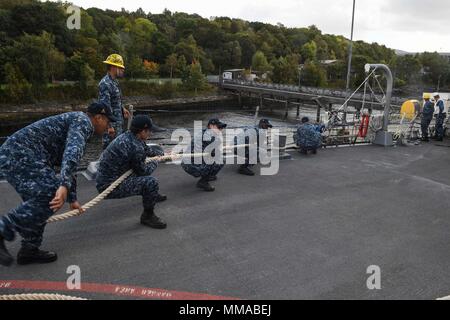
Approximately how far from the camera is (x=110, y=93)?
5.90 meters

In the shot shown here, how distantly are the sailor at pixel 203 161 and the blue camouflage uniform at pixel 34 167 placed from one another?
8.99 ft

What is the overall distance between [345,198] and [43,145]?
469 centimetres

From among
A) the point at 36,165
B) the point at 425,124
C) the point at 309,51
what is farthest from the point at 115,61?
the point at 309,51

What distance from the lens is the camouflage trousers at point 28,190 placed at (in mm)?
3283

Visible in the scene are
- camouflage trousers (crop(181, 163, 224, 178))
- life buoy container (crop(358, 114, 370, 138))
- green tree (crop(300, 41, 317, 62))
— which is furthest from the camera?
green tree (crop(300, 41, 317, 62))

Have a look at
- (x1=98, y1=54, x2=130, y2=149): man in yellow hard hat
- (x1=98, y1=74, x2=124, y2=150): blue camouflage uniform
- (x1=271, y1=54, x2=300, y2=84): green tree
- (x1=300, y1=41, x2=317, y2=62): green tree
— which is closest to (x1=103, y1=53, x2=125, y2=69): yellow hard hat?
(x1=98, y1=54, x2=130, y2=149): man in yellow hard hat

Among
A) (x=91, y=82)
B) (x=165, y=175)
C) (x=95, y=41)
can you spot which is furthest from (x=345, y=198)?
(x=95, y=41)

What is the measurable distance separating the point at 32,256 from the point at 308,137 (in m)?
6.99

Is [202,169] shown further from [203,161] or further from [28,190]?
[28,190]

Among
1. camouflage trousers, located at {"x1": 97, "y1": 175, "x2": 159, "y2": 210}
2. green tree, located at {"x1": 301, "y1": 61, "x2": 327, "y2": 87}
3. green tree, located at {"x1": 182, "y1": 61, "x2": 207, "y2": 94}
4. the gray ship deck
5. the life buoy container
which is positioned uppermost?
green tree, located at {"x1": 301, "y1": 61, "x2": 327, "y2": 87}

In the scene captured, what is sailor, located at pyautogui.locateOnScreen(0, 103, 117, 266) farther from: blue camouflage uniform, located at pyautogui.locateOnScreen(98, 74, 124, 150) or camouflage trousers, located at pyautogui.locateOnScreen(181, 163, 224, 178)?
camouflage trousers, located at pyautogui.locateOnScreen(181, 163, 224, 178)

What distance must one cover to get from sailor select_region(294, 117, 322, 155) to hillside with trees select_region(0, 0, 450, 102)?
161 feet

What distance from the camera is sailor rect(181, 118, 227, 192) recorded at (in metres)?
6.00
